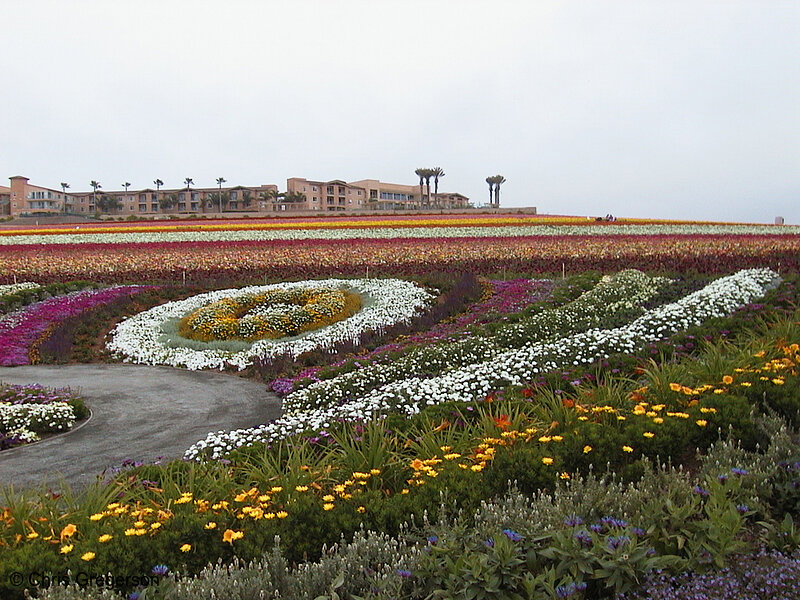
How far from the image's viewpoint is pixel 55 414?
6.81 metres

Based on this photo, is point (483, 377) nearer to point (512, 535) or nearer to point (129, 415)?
point (129, 415)

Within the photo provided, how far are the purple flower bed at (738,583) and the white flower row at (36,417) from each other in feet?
19.9

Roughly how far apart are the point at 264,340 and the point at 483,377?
5399 millimetres

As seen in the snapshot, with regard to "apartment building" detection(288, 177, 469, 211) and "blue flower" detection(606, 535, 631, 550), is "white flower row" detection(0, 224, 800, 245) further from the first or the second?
"apartment building" detection(288, 177, 469, 211)

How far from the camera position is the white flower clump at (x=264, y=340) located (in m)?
10.5

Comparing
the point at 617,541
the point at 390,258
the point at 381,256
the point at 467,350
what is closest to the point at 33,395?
the point at 467,350

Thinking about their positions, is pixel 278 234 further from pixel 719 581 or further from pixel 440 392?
pixel 719 581

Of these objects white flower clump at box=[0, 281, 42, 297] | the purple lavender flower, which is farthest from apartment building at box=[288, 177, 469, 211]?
the purple lavender flower

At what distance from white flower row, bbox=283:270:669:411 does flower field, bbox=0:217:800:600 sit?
0.04m

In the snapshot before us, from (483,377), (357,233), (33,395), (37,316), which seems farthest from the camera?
(357,233)

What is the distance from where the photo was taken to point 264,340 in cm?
1130

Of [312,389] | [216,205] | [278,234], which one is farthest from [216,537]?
[216,205]

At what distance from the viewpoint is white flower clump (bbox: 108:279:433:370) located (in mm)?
10477

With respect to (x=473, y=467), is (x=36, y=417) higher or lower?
lower
